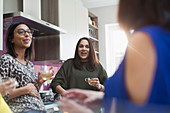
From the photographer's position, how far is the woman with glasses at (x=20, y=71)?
5.15 ft

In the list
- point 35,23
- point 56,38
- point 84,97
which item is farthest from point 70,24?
point 84,97

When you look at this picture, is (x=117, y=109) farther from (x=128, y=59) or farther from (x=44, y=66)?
(x=44, y=66)

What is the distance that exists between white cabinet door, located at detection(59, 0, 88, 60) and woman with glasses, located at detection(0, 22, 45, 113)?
1301 mm

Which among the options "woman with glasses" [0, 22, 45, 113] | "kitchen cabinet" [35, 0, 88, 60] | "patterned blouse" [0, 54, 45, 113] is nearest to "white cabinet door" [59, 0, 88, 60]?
"kitchen cabinet" [35, 0, 88, 60]

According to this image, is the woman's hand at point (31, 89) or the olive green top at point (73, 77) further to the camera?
the olive green top at point (73, 77)

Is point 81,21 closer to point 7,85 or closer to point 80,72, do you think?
point 80,72

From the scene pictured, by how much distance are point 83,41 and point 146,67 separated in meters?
2.01

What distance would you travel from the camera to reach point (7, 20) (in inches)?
89.0

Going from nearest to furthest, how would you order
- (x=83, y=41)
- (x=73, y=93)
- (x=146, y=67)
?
(x=146, y=67) → (x=73, y=93) → (x=83, y=41)

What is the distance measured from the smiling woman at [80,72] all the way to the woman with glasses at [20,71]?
465mm

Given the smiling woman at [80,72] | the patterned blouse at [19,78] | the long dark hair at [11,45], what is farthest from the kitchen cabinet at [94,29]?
the patterned blouse at [19,78]

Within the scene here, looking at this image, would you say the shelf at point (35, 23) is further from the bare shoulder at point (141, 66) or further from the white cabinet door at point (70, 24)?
the bare shoulder at point (141, 66)

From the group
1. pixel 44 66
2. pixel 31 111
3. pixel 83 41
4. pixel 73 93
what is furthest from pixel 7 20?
Answer: pixel 73 93

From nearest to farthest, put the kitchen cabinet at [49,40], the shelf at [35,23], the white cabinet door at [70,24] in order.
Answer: the shelf at [35,23] < the kitchen cabinet at [49,40] < the white cabinet door at [70,24]
